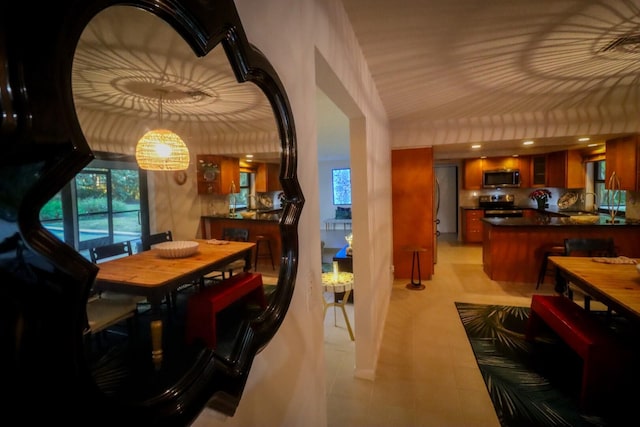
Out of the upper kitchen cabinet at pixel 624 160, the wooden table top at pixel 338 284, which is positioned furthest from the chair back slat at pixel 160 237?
the upper kitchen cabinet at pixel 624 160

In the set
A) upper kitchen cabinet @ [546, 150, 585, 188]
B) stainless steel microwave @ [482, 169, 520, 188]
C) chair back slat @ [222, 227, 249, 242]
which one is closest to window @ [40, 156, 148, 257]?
chair back slat @ [222, 227, 249, 242]

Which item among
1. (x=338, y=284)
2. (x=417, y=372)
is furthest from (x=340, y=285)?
(x=417, y=372)

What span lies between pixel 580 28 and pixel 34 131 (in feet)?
9.05

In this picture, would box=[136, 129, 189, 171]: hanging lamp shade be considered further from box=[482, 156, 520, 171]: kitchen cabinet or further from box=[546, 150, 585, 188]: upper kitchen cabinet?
box=[482, 156, 520, 171]: kitchen cabinet

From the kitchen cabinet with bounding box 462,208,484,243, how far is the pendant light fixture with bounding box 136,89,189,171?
307 inches

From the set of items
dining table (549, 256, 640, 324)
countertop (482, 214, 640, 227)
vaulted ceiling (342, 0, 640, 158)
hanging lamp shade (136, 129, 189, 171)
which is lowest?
dining table (549, 256, 640, 324)

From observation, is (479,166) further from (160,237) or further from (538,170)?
(160,237)

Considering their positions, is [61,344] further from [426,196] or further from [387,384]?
[426,196]

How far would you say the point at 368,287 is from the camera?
2.39 m

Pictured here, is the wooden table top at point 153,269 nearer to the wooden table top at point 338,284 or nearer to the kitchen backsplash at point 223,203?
the kitchen backsplash at point 223,203

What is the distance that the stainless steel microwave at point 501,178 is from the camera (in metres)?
6.85

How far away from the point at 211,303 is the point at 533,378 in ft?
8.90

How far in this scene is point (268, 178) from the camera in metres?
0.93

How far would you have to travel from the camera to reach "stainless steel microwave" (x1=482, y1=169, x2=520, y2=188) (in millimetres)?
6852
